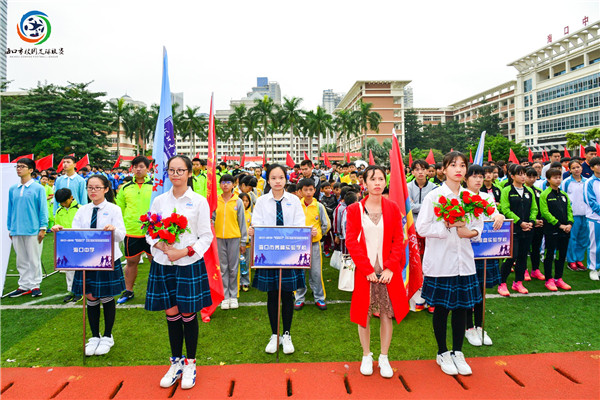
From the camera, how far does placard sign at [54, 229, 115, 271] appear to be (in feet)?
12.1

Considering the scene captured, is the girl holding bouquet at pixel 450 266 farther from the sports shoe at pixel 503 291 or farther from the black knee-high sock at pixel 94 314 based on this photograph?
the black knee-high sock at pixel 94 314

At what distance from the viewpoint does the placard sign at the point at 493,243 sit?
3.92m

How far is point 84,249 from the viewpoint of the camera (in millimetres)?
3693

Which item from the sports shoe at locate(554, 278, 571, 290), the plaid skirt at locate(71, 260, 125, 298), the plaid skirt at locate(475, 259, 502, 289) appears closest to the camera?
the plaid skirt at locate(71, 260, 125, 298)

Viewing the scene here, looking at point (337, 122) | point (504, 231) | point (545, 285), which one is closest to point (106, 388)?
point (504, 231)

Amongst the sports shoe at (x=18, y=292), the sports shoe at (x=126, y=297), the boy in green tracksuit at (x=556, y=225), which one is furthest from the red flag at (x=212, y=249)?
the boy in green tracksuit at (x=556, y=225)

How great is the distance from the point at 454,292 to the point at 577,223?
16.4 feet

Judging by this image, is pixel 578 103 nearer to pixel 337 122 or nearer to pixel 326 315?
pixel 337 122

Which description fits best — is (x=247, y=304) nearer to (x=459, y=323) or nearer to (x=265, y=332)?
(x=265, y=332)

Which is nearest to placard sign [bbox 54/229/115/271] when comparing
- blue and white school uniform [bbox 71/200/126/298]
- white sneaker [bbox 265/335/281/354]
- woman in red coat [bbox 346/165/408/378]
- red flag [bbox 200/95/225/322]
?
blue and white school uniform [bbox 71/200/126/298]

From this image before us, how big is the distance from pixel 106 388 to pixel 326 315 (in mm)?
2779

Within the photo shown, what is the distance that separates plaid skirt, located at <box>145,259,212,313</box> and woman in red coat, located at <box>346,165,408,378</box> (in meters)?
1.46

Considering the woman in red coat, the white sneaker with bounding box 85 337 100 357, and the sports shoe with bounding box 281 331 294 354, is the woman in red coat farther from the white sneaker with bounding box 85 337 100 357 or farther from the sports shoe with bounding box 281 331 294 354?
the white sneaker with bounding box 85 337 100 357

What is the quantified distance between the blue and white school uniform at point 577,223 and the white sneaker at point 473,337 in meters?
4.10
